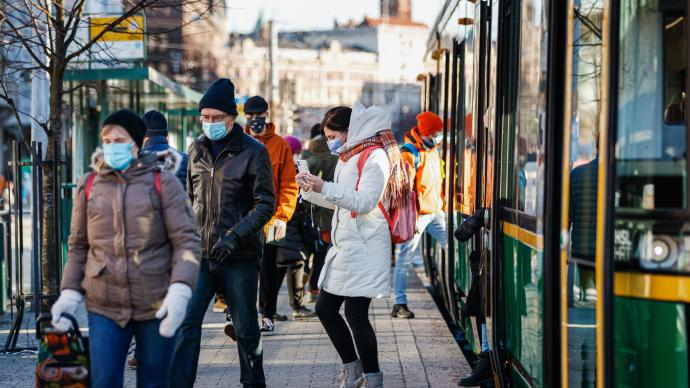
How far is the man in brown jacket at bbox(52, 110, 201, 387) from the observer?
496cm

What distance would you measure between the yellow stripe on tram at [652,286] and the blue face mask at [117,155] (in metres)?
2.06

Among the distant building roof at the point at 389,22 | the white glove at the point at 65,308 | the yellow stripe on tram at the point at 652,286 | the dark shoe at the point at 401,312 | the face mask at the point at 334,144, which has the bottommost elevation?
the dark shoe at the point at 401,312

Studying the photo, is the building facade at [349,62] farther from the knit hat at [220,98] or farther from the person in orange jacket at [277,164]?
the knit hat at [220,98]

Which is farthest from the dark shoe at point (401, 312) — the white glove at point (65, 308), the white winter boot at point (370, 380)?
the white glove at point (65, 308)

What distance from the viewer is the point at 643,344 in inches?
166

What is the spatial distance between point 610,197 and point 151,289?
1.93 metres

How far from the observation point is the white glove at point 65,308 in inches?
194

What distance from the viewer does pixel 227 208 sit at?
6.49 metres

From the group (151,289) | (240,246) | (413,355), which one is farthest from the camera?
(413,355)

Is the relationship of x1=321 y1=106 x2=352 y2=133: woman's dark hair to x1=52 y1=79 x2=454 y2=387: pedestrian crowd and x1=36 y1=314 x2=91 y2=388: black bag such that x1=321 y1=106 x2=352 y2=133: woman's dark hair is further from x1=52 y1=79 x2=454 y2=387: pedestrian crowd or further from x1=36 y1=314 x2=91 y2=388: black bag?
x1=36 y1=314 x2=91 y2=388: black bag

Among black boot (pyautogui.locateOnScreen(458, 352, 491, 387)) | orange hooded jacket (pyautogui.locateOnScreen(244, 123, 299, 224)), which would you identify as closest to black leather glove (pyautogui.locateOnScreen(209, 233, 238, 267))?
black boot (pyautogui.locateOnScreen(458, 352, 491, 387))

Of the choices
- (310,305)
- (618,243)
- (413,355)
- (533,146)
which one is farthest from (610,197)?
(310,305)

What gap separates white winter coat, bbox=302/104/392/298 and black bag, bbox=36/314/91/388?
1.97m

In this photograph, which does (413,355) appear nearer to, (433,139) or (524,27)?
(433,139)
